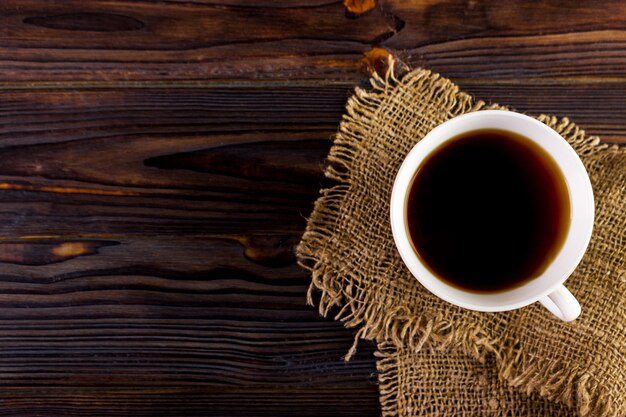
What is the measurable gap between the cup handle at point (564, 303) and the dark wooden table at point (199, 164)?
252mm

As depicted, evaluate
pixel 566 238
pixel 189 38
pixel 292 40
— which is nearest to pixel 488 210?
pixel 566 238

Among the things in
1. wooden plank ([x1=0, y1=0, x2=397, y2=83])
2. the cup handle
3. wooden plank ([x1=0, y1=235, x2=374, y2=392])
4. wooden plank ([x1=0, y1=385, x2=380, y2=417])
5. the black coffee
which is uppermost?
wooden plank ([x1=0, y1=0, x2=397, y2=83])

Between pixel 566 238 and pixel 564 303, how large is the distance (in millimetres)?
73

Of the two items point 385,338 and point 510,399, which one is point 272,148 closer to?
point 385,338

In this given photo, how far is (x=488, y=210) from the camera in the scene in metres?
0.66

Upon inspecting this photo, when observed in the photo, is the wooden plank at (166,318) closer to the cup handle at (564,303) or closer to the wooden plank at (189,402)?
the wooden plank at (189,402)

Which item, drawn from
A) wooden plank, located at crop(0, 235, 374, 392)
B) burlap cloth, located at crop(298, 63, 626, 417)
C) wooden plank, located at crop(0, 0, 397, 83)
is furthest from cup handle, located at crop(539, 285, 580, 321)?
wooden plank, located at crop(0, 0, 397, 83)

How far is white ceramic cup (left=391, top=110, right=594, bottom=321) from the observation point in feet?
1.93

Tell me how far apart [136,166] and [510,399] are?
0.57 metres

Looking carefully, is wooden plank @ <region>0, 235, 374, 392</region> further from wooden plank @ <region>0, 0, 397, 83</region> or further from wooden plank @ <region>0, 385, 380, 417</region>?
wooden plank @ <region>0, 0, 397, 83</region>

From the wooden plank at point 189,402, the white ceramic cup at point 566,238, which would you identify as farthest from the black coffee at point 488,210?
the wooden plank at point 189,402

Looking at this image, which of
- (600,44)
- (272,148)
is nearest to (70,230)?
(272,148)

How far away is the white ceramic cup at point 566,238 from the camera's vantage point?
587 millimetres

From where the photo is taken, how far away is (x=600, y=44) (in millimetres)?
718
